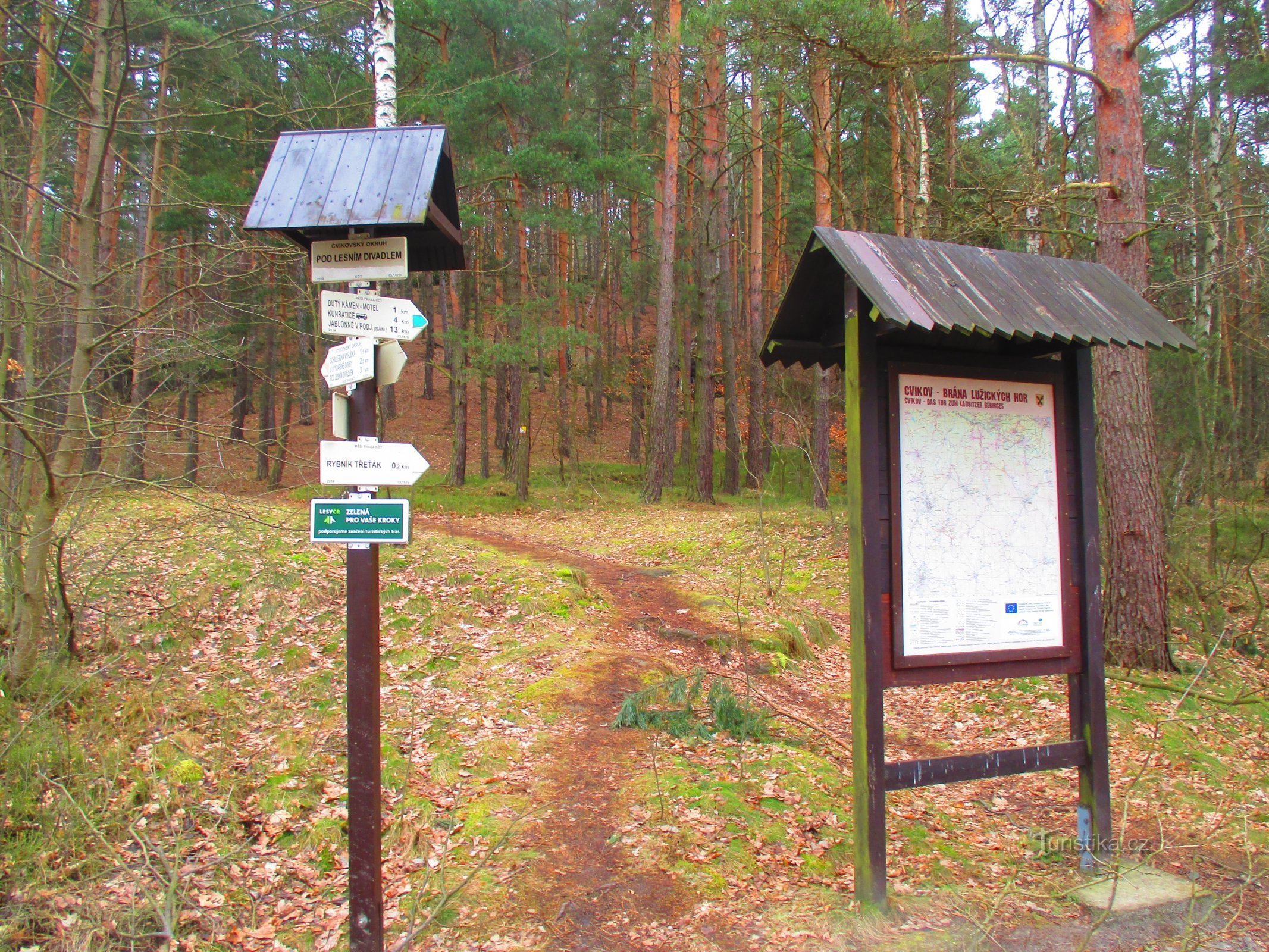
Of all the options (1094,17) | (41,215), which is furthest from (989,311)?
(41,215)

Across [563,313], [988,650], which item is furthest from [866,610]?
[563,313]

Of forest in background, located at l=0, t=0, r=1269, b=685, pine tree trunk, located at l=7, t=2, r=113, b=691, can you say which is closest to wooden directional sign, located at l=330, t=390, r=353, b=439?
forest in background, located at l=0, t=0, r=1269, b=685

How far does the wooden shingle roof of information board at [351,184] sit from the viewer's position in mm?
3258

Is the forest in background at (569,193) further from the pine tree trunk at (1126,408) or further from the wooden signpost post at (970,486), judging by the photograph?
the wooden signpost post at (970,486)

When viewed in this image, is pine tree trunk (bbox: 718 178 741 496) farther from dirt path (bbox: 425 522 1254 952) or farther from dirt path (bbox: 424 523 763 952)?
dirt path (bbox: 424 523 763 952)

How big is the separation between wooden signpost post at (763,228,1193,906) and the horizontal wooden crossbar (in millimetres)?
10

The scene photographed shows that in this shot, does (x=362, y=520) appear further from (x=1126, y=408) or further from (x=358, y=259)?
(x=1126, y=408)

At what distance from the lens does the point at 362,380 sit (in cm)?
324

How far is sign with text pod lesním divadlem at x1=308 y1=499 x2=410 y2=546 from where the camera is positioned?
3.16m

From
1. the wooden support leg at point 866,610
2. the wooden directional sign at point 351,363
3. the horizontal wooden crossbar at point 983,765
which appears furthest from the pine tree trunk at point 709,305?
the wooden directional sign at point 351,363

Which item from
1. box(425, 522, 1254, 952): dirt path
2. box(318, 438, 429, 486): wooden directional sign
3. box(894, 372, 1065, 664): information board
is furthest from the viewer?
box(894, 372, 1065, 664): information board

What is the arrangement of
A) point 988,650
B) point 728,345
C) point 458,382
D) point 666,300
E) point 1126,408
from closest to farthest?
point 988,650, point 1126,408, point 666,300, point 458,382, point 728,345

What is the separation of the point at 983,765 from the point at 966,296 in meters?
2.25

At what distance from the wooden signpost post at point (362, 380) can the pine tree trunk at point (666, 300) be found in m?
15.0
